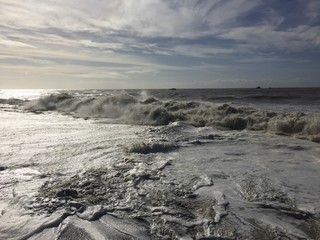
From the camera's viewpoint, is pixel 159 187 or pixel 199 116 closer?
pixel 159 187

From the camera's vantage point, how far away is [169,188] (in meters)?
5.30

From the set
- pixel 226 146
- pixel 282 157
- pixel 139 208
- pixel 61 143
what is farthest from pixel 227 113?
pixel 139 208

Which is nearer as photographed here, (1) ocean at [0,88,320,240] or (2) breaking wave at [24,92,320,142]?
(1) ocean at [0,88,320,240]

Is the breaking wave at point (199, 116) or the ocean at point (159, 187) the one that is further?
the breaking wave at point (199, 116)

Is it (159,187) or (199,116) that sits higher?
(159,187)

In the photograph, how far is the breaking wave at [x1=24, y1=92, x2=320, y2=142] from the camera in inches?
466

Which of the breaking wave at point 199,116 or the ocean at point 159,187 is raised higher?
the ocean at point 159,187

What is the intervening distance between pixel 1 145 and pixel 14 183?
374 centimetres

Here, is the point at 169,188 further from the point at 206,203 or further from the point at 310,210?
the point at 310,210

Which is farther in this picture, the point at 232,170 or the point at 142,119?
the point at 142,119

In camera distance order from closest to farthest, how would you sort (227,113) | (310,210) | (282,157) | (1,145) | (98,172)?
(310,210) < (98,172) < (282,157) < (1,145) < (227,113)

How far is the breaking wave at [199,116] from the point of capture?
38.9 feet

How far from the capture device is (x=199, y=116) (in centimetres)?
1556

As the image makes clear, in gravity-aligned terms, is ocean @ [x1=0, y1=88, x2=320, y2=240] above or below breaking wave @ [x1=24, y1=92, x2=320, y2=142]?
above
